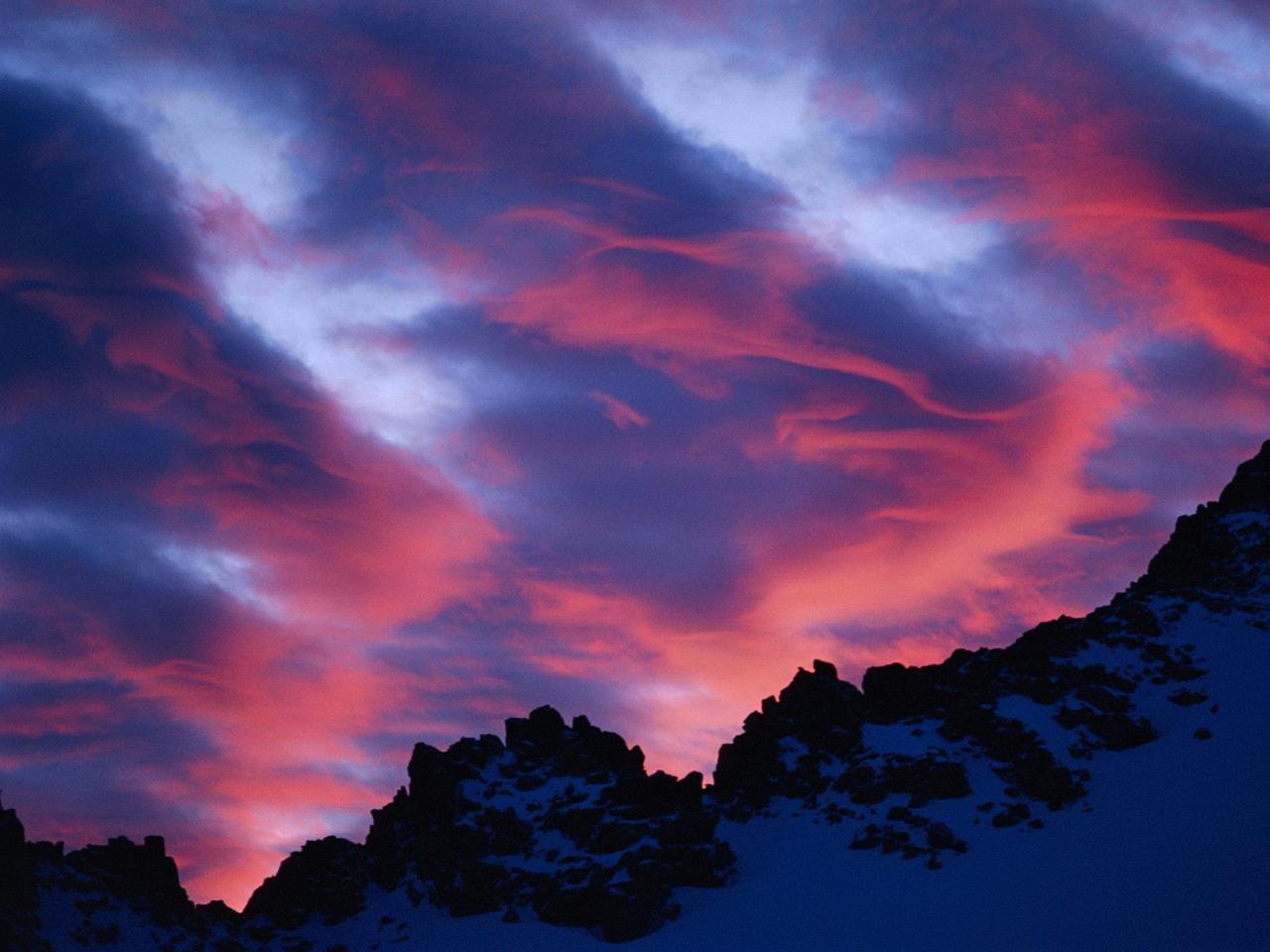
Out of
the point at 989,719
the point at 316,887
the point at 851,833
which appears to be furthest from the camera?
the point at 989,719

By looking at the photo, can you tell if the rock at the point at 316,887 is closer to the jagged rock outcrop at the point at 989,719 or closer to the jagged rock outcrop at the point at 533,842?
the jagged rock outcrop at the point at 533,842

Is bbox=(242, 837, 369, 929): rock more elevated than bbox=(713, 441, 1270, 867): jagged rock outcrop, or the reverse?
bbox=(713, 441, 1270, 867): jagged rock outcrop

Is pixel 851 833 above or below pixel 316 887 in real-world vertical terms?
above

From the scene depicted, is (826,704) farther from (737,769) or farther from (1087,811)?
(1087,811)

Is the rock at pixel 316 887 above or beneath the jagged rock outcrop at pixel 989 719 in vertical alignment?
beneath

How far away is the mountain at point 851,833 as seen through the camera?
69562 mm

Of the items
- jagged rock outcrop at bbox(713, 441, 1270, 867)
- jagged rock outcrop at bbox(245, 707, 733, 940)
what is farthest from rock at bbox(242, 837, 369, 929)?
jagged rock outcrop at bbox(713, 441, 1270, 867)

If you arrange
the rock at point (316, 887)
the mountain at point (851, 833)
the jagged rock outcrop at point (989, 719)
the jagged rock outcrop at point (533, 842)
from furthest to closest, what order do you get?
1. the rock at point (316, 887)
2. the jagged rock outcrop at point (989, 719)
3. the jagged rock outcrop at point (533, 842)
4. the mountain at point (851, 833)

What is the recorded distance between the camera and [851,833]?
80812mm

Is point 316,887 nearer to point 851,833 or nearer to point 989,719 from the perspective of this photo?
point 851,833

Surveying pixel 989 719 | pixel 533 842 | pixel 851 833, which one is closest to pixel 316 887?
pixel 533 842

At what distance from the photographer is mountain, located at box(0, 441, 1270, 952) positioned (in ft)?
228

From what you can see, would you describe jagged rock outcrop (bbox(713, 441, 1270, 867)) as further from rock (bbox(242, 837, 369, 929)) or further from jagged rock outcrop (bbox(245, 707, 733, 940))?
rock (bbox(242, 837, 369, 929))

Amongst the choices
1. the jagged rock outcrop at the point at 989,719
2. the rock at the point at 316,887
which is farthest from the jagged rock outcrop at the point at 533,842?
the jagged rock outcrop at the point at 989,719
